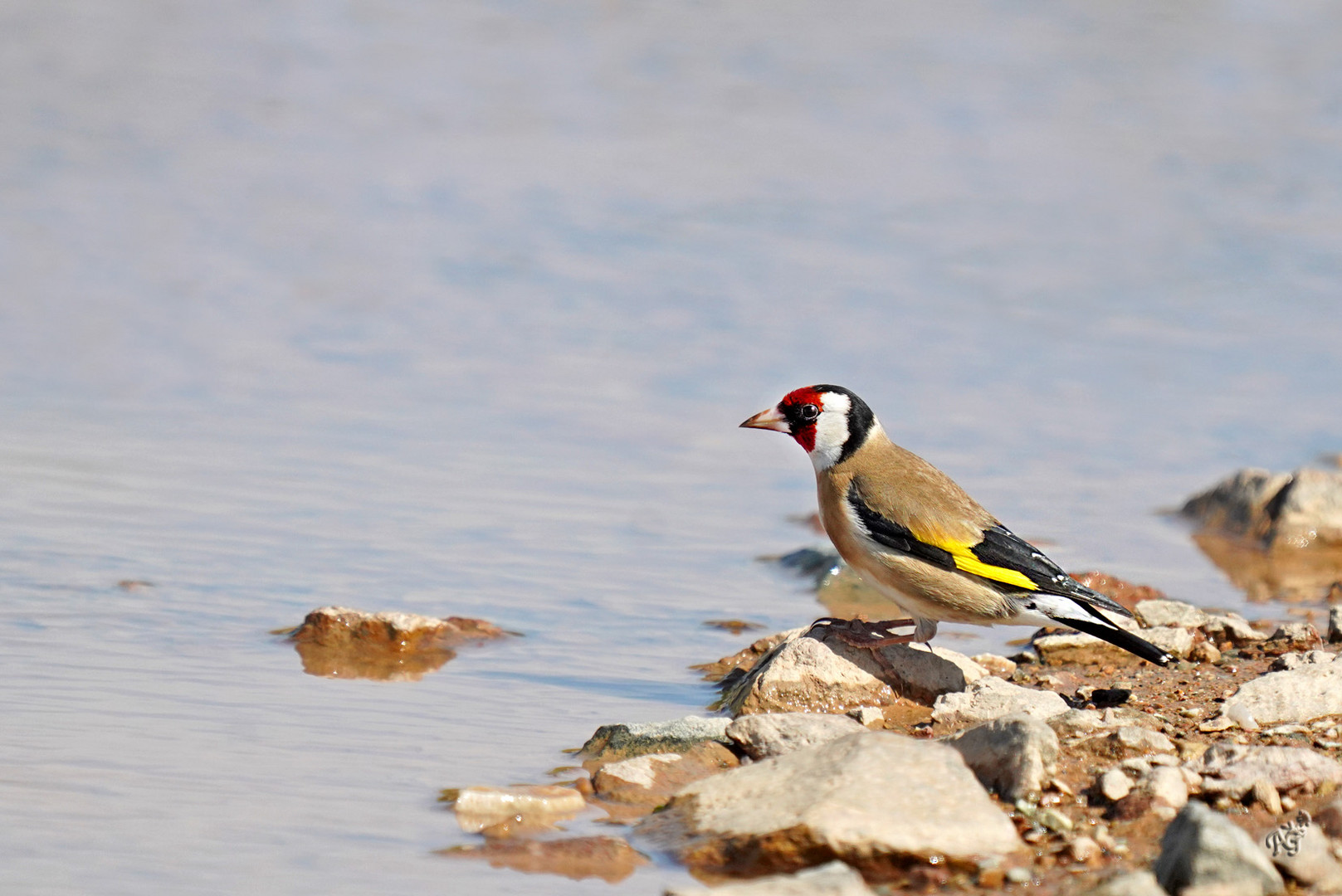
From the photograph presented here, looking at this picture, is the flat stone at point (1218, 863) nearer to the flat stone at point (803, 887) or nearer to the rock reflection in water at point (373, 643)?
the flat stone at point (803, 887)

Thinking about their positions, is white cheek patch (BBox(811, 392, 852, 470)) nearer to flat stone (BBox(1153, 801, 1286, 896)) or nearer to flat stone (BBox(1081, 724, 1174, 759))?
flat stone (BBox(1081, 724, 1174, 759))

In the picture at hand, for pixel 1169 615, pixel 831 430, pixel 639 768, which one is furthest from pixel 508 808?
pixel 1169 615

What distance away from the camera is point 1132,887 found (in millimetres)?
4598

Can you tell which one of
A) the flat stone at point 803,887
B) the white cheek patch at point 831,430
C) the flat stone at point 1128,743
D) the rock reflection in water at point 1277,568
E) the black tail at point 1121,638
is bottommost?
the rock reflection in water at point 1277,568

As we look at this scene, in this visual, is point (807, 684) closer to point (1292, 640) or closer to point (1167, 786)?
point (1167, 786)

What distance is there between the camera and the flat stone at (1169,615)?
8203mm

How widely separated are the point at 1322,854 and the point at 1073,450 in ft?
25.6

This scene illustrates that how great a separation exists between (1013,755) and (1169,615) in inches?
118

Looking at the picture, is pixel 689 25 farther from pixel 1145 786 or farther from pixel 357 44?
pixel 1145 786

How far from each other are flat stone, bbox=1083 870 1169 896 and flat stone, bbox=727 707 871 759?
151 cm

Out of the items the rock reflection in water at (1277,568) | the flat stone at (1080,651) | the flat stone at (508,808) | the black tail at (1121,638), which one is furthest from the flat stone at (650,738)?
the rock reflection in water at (1277,568)

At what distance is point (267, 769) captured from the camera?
5.93 meters

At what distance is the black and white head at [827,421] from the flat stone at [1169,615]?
1580 mm

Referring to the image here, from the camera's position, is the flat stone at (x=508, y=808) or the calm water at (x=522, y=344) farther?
the calm water at (x=522, y=344)
